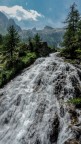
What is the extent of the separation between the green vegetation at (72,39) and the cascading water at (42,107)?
9496 millimetres

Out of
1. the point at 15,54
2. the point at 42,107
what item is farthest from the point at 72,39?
the point at 42,107

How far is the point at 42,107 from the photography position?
4144 centimetres

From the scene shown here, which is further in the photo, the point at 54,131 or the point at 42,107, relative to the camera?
the point at 42,107

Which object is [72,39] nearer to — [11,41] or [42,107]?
[11,41]

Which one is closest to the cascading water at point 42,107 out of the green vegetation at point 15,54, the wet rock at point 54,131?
the wet rock at point 54,131

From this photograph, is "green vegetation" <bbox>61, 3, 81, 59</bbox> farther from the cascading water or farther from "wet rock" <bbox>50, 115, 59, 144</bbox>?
"wet rock" <bbox>50, 115, 59, 144</bbox>

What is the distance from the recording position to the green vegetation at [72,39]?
216 ft

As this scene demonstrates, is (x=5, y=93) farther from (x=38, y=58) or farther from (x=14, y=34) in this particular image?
(x=14, y=34)

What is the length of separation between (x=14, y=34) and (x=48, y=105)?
3195 centimetres

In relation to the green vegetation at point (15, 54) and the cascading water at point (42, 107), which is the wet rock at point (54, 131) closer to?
the cascading water at point (42, 107)

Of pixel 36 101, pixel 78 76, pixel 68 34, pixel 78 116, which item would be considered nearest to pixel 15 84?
pixel 36 101

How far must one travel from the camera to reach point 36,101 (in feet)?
144

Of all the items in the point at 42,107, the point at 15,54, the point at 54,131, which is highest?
the point at 15,54

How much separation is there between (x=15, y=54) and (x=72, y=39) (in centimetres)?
1570
